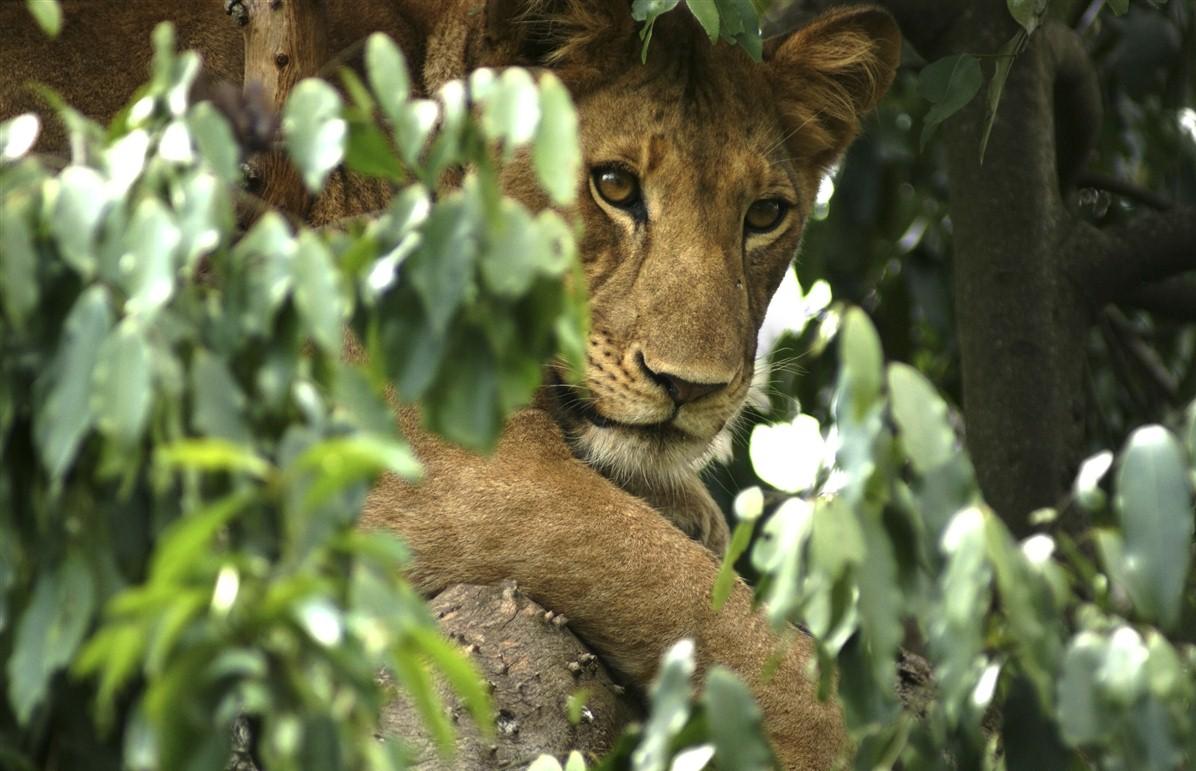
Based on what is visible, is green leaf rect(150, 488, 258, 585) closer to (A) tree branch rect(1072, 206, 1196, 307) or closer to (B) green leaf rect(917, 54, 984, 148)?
(B) green leaf rect(917, 54, 984, 148)

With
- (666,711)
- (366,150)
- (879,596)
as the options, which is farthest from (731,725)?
(366,150)

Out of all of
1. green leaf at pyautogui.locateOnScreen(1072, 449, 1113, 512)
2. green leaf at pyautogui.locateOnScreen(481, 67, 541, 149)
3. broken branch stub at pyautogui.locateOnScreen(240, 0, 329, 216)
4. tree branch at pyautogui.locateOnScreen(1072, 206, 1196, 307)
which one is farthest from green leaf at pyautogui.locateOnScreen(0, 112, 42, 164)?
tree branch at pyautogui.locateOnScreen(1072, 206, 1196, 307)

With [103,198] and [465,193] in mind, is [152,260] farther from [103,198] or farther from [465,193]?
[465,193]

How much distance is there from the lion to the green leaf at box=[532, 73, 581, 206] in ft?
6.94

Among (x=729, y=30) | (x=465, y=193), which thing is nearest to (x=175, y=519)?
(x=465, y=193)

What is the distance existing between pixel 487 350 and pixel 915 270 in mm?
4550

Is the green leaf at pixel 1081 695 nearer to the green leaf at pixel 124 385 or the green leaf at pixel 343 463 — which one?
the green leaf at pixel 343 463

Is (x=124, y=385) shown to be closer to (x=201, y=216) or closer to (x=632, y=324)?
(x=201, y=216)

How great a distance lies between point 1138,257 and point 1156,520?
3.66m

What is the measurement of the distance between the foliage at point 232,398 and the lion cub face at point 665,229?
2.22 metres

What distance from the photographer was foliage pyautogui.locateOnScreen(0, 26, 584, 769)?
5.34ft

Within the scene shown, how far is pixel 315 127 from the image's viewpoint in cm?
193

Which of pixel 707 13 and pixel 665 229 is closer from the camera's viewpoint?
pixel 707 13

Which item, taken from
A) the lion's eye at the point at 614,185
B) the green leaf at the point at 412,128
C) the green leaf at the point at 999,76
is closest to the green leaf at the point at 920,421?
the green leaf at the point at 412,128
